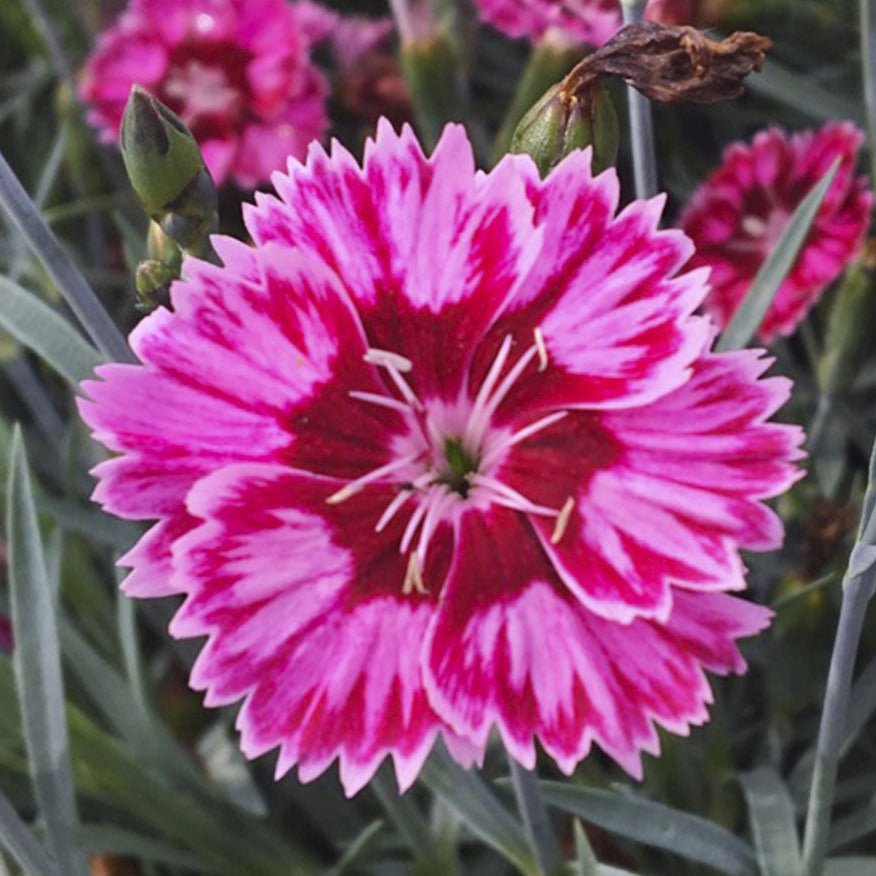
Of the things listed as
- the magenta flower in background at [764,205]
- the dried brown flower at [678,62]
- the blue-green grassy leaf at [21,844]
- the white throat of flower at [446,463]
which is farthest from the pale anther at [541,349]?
the magenta flower in background at [764,205]

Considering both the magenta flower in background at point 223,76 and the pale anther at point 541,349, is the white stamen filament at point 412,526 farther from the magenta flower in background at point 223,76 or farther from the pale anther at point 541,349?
the magenta flower in background at point 223,76

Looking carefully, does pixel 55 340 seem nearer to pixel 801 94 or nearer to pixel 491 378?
pixel 491 378

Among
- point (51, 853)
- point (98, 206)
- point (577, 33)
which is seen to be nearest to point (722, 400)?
point (51, 853)

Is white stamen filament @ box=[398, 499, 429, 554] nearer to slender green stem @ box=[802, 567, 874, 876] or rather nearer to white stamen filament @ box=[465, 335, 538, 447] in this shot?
white stamen filament @ box=[465, 335, 538, 447]

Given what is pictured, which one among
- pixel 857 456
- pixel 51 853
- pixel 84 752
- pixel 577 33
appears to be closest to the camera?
pixel 51 853

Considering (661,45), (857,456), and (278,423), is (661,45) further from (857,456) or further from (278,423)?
(857,456)

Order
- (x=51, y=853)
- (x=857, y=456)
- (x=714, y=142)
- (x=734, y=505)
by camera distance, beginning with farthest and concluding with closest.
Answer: (x=714, y=142) → (x=857, y=456) → (x=51, y=853) → (x=734, y=505)

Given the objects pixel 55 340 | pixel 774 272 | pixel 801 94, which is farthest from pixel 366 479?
pixel 801 94
